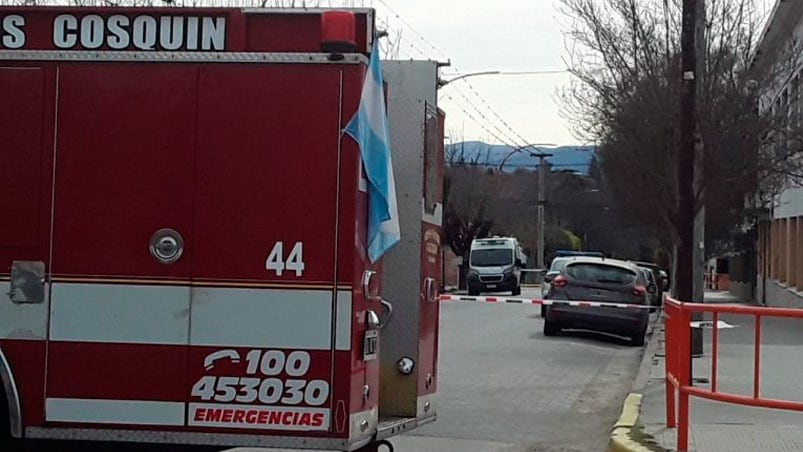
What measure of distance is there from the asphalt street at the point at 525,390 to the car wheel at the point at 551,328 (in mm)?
189

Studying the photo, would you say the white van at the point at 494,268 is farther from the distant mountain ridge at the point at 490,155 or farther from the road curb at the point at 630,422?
the road curb at the point at 630,422

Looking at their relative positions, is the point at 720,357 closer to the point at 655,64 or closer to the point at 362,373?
the point at 362,373

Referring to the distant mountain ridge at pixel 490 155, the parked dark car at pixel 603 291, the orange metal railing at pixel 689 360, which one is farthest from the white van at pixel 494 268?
the orange metal railing at pixel 689 360

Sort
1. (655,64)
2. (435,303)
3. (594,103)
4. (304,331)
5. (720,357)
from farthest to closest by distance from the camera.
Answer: (594,103) → (655,64) → (720,357) → (435,303) → (304,331)

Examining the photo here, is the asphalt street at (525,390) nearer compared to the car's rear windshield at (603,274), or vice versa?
the asphalt street at (525,390)

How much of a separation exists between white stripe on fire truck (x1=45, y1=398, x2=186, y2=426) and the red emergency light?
2137 mm

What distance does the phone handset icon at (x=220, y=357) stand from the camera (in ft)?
22.0

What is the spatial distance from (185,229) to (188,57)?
3.14ft

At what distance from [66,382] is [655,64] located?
2002 cm

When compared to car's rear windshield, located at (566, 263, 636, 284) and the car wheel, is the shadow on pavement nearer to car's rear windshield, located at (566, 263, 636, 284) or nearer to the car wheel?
the car wheel

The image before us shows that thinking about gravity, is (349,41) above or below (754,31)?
below

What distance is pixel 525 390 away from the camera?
1552 centimetres

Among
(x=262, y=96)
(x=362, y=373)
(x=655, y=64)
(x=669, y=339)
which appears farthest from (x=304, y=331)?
(x=655, y=64)

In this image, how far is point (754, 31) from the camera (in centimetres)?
2595
